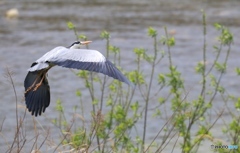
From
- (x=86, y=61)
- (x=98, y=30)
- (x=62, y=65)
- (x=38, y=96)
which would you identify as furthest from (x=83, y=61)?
(x=98, y=30)

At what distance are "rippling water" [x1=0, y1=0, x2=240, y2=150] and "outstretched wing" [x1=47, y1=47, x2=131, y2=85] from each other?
2.84 meters

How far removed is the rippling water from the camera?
859 centimetres

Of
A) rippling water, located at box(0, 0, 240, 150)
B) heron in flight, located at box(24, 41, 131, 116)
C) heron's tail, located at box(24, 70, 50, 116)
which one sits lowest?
rippling water, located at box(0, 0, 240, 150)

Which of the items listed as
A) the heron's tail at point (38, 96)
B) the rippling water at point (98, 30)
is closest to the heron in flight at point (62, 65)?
the heron's tail at point (38, 96)

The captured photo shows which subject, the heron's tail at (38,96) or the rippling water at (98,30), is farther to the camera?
the rippling water at (98,30)

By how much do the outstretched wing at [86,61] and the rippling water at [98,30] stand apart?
2843mm

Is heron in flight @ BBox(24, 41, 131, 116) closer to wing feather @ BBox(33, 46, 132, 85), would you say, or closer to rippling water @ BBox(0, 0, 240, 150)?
wing feather @ BBox(33, 46, 132, 85)

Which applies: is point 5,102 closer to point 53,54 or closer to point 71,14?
point 53,54

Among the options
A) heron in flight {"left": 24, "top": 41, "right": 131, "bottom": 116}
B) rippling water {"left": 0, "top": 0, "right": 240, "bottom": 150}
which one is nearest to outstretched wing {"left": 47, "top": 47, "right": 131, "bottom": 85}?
heron in flight {"left": 24, "top": 41, "right": 131, "bottom": 116}

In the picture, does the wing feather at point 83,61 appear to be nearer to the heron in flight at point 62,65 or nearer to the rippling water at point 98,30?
the heron in flight at point 62,65

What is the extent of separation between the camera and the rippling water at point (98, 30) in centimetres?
859

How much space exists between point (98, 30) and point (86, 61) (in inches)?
266

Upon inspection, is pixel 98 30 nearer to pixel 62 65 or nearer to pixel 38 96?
pixel 38 96

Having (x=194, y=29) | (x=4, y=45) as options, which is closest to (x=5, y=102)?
(x=4, y=45)
